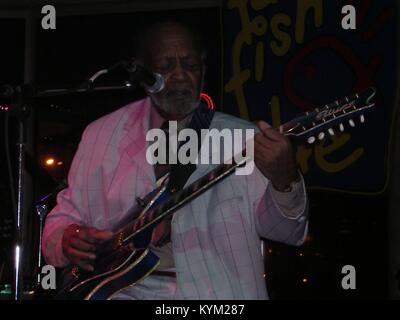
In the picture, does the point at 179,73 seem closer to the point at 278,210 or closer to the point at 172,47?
the point at 172,47

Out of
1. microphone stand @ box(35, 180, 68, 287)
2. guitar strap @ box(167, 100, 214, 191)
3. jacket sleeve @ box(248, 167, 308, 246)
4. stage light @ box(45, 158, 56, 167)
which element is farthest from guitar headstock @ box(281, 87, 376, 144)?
stage light @ box(45, 158, 56, 167)

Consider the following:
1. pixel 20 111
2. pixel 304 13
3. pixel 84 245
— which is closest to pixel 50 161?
pixel 84 245

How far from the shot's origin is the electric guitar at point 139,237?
202 centimetres

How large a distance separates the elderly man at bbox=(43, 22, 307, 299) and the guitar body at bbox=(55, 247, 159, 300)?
0.09 ft

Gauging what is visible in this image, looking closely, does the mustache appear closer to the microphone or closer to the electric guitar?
the electric guitar

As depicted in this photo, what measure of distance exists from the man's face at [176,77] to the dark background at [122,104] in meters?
0.18

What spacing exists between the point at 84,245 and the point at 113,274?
0.14 metres

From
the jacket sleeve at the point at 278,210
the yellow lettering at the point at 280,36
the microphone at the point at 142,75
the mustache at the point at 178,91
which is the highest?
the yellow lettering at the point at 280,36

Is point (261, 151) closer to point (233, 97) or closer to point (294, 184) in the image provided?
point (294, 184)

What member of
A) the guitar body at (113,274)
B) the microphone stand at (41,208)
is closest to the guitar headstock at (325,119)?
the guitar body at (113,274)

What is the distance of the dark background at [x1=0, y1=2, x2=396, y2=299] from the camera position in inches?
96.6

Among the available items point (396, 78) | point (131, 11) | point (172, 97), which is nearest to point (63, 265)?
point (172, 97)

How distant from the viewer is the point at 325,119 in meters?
1.96

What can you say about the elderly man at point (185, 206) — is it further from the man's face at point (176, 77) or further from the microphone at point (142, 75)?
the microphone at point (142, 75)
